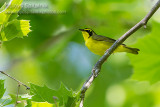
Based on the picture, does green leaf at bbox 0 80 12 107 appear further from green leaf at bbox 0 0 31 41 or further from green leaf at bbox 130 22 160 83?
green leaf at bbox 130 22 160 83

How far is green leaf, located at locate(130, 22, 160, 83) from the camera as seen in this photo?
2.51 metres

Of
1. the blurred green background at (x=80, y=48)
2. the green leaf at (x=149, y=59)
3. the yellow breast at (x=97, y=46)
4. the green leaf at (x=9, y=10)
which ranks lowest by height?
the blurred green background at (x=80, y=48)

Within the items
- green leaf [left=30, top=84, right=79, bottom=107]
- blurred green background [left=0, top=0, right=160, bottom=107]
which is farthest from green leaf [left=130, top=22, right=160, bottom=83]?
blurred green background [left=0, top=0, right=160, bottom=107]

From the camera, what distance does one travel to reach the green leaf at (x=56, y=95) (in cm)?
166

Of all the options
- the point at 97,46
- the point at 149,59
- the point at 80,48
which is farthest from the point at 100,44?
the point at 80,48

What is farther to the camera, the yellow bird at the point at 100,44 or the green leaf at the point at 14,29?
the yellow bird at the point at 100,44

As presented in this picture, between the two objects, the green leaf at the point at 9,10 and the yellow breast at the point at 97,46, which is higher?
the green leaf at the point at 9,10

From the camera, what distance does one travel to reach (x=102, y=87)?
5.17 metres

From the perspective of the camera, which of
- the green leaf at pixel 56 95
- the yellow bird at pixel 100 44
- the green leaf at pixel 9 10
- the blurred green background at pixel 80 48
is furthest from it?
the blurred green background at pixel 80 48

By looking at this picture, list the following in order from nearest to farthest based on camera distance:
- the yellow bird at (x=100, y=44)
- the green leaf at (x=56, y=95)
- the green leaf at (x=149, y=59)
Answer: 1. the green leaf at (x=56, y=95)
2. the green leaf at (x=149, y=59)
3. the yellow bird at (x=100, y=44)

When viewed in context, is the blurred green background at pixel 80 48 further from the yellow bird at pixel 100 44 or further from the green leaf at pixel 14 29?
the green leaf at pixel 14 29

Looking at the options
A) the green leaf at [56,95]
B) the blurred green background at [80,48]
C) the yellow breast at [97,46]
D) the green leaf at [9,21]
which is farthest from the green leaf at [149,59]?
the blurred green background at [80,48]

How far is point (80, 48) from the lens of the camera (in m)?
6.07

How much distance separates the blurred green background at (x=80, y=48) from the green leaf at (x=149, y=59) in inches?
58.9
